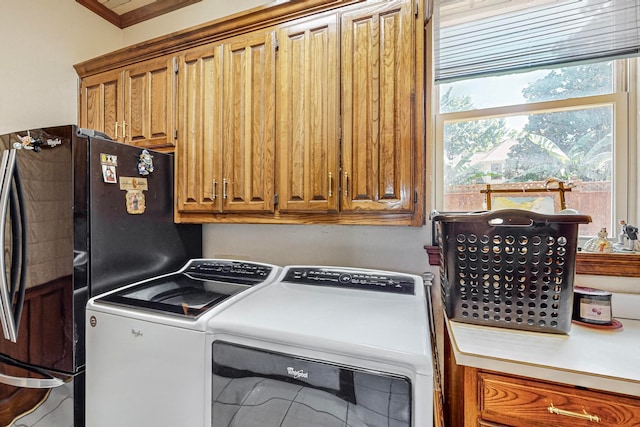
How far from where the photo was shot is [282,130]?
143 centimetres

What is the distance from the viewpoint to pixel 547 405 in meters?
0.73

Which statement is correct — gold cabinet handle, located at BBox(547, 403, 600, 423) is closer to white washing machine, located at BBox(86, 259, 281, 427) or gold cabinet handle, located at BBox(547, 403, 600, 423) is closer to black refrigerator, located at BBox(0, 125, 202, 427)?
white washing machine, located at BBox(86, 259, 281, 427)

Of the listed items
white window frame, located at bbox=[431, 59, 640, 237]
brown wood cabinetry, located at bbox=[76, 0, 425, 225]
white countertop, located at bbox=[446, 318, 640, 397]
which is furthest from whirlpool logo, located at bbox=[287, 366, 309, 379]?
white window frame, located at bbox=[431, 59, 640, 237]

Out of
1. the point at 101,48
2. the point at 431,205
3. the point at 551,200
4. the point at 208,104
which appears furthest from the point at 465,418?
the point at 101,48

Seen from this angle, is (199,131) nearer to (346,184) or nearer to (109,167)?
(109,167)

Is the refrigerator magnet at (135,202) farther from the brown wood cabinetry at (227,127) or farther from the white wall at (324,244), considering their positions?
the white wall at (324,244)

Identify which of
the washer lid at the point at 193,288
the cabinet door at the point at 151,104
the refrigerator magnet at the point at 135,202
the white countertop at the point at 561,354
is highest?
the cabinet door at the point at 151,104

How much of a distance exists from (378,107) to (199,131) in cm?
101

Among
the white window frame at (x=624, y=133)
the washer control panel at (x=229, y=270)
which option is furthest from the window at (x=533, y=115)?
the washer control panel at (x=229, y=270)

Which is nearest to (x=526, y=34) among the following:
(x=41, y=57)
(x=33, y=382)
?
(x=33, y=382)

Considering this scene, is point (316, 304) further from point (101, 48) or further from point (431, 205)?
point (101, 48)

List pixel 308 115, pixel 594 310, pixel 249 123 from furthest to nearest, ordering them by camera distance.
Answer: pixel 249 123 → pixel 308 115 → pixel 594 310

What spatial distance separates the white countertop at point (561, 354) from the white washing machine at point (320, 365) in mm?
137

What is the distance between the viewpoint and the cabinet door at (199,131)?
158 cm
